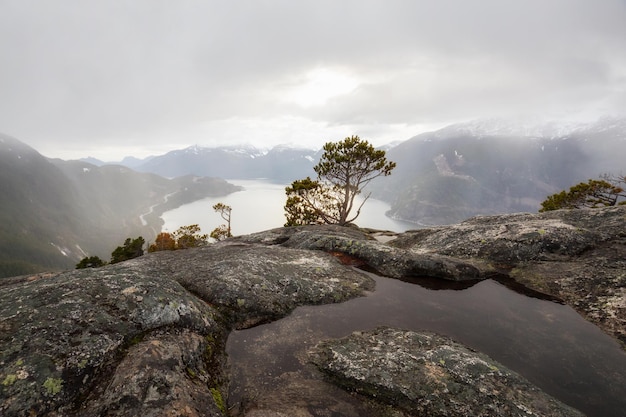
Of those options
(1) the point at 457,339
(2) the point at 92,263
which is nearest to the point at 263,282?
(1) the point at 457,339

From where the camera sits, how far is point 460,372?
7.44 meters

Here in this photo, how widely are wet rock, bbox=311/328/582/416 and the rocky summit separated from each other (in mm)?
28

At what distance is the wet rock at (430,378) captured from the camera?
21.7ft

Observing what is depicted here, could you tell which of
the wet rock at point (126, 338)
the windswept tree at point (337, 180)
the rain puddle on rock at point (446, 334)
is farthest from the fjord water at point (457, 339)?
the windswept tree at point (337, 180)

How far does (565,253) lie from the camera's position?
48.0ft

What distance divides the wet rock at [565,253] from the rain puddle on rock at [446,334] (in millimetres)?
1083

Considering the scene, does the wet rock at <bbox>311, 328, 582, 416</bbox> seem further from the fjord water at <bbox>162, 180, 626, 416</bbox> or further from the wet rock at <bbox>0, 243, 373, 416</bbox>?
the wet rock at <bbox>0, 243, 373, 416</bbox>

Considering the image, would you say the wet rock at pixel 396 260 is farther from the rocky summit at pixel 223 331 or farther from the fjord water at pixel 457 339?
the fjord water at pixel 457 339

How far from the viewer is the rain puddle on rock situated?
7098 mm

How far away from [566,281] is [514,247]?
126 inches

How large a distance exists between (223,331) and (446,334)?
7447 mm

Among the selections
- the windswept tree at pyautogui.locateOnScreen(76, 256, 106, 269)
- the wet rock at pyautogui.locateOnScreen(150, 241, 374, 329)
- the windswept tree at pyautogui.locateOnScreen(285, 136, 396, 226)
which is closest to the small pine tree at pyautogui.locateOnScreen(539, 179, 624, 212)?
the windswept tree at pyautogui.locateOnScreen(285, 136, 396, 226)

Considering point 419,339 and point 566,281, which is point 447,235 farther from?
point 419,339

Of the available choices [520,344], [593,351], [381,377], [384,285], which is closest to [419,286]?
[384,285]
